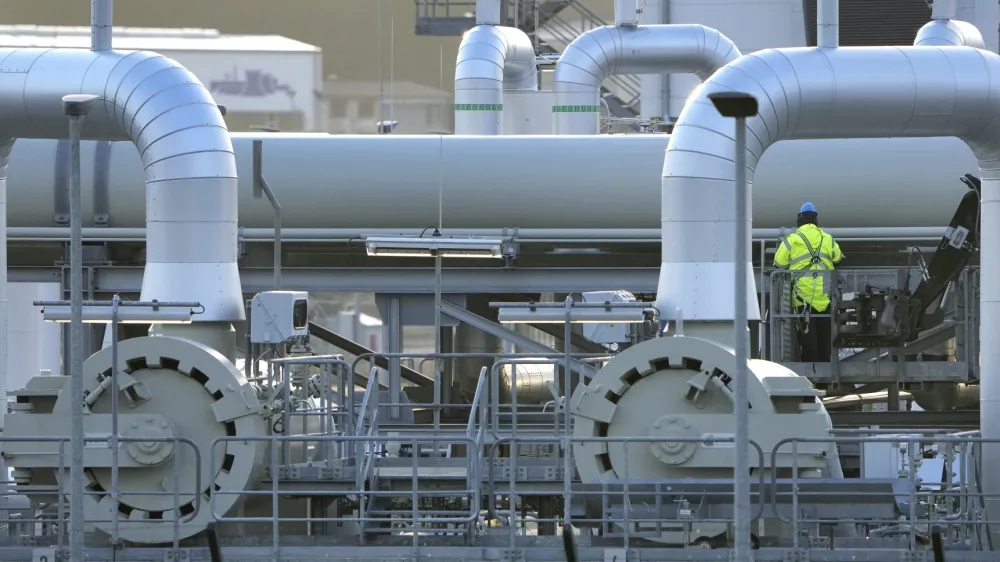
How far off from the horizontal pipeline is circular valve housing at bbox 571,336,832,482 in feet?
14.8

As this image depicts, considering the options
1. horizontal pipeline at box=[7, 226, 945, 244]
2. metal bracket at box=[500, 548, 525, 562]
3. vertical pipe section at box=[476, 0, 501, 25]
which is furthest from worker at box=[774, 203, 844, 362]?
vertical pipe section at box=[476, 0, 501, 25]

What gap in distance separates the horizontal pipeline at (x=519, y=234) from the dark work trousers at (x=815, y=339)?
122 centimetres

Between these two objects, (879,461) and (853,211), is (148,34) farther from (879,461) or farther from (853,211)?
(879,461)

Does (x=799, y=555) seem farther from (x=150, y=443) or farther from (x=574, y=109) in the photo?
(x=574, y=109)

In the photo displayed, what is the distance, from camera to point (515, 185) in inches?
589

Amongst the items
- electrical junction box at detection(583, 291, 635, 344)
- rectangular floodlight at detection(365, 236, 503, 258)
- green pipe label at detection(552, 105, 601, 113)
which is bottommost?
electrical junction box at detection(583, 291, 635, 344)

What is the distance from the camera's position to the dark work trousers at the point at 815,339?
1385 cm

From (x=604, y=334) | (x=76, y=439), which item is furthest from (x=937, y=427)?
(x=76, y=439)

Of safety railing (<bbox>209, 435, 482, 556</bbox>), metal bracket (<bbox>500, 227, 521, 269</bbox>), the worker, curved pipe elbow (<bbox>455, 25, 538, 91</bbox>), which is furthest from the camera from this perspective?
curved pipe elbow (<bbox>455, 25, 538, 91</bbox>)

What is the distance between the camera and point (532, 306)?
10242 millimetres

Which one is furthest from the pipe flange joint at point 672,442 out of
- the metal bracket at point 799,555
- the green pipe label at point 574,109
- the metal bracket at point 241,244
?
the green pipe label at point 574,109

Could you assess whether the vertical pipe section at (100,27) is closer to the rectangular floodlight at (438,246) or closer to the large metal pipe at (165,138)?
the large metal pipe at (165,138)

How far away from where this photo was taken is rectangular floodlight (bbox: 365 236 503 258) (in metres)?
11.2

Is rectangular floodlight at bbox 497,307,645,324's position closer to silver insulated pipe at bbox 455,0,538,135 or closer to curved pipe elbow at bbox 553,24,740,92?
silver insulated pipe at bbox 455,0,538,135
